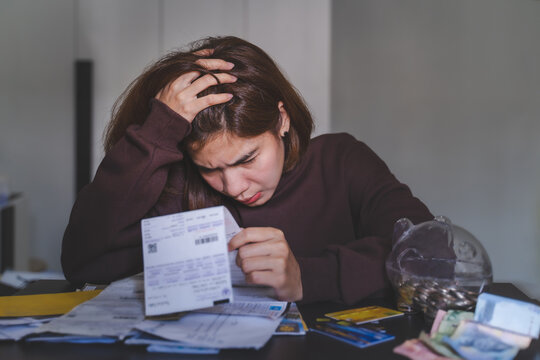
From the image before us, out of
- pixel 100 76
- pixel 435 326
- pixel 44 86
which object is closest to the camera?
pixel 435 326

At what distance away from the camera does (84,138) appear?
10.6ft

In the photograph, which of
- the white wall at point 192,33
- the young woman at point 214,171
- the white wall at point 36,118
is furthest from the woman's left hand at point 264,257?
the white wall at point 36,118

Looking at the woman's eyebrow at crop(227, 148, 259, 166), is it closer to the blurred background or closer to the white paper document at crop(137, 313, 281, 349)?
the white paper document at crop(137, 313, 281, 349)

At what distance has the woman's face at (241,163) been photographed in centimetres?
111

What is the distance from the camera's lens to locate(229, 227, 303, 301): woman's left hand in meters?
0.89

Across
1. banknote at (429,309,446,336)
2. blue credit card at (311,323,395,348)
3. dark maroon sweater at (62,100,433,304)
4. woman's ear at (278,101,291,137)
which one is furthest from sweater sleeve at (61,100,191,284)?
banknote at (429,309,446,336)

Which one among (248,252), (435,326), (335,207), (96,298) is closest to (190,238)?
(248,252)

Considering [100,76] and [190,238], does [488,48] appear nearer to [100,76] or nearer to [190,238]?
[100,76]

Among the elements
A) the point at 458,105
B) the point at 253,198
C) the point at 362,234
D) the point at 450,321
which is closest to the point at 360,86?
the point at 458,105

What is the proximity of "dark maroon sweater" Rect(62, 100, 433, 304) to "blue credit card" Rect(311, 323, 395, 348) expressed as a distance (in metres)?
0.13

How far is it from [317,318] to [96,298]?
384 mm

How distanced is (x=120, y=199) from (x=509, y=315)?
761 millimetres

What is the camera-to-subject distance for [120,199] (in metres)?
1.13

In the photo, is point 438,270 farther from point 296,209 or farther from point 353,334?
point 296,209
